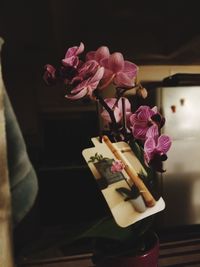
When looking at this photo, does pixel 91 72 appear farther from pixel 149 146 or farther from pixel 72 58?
pixel 149 146

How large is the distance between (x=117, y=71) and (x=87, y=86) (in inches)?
2.3

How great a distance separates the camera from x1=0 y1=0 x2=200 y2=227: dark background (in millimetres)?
1621

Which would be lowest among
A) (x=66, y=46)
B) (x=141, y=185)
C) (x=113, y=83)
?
(x=141, y=185)

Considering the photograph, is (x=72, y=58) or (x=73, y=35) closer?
(x=72, y=58)

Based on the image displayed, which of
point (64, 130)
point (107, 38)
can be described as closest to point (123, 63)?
point (107, 38)

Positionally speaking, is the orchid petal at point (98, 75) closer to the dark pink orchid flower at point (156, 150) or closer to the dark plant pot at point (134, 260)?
the dark pink orchid flower at point (156, 150)

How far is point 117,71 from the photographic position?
44cm

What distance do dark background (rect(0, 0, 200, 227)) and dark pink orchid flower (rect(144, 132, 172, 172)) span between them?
1216mm

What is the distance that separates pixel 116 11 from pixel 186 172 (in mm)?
1225

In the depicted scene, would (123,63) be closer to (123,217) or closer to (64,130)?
(123,217)

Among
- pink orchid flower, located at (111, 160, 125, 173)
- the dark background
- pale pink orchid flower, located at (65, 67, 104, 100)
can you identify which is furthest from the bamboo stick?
the dark background

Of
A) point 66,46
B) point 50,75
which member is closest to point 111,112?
point 50,75

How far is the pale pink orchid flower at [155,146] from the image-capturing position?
0.43m

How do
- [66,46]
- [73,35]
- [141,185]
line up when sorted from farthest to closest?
[66,46]
[73,35]
[141,185]
